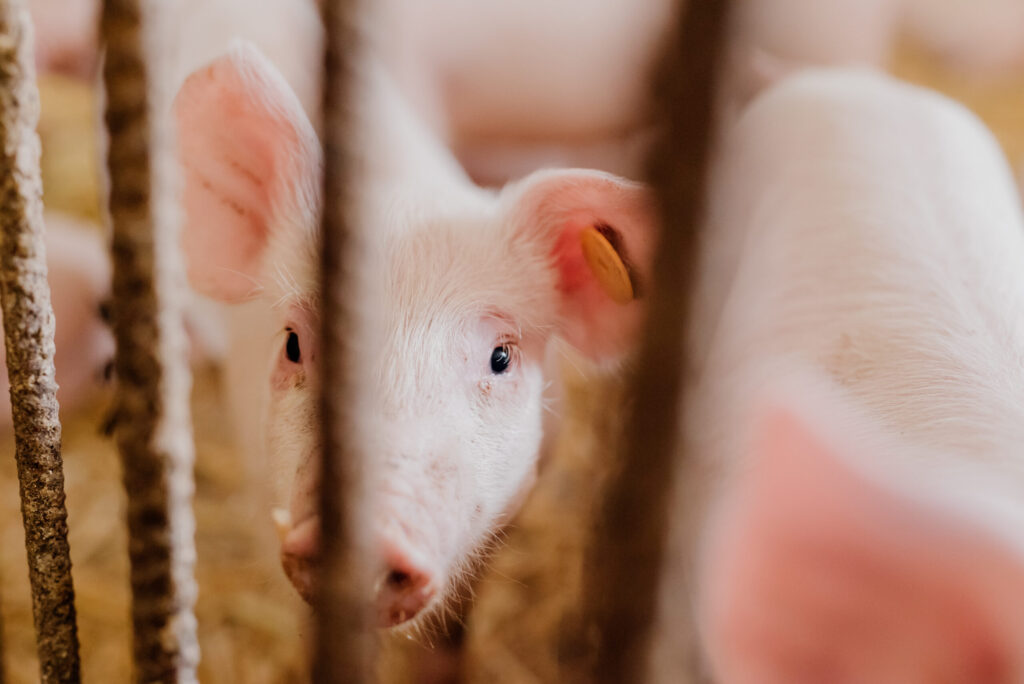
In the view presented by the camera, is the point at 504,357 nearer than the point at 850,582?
No

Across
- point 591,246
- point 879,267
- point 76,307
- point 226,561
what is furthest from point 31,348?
point 76,307

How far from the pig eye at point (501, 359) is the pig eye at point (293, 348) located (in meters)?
0.25

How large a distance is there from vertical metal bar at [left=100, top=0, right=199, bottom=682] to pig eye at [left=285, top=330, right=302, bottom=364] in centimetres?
34

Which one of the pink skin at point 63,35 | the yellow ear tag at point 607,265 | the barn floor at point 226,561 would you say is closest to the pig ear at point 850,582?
the yellow ear tag at point 607,265

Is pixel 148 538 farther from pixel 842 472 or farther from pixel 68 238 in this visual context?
pixel 68 238

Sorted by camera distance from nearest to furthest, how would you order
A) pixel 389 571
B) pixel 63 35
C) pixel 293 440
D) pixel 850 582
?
pixel 850 582, pixel 389 571, pixel 293 440, pixel 63 35

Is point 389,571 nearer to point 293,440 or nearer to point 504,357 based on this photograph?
point 293,440

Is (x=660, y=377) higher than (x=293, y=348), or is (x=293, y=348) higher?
(x=660, y=377)

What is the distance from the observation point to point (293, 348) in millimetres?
1059

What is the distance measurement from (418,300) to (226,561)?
1.19 meters

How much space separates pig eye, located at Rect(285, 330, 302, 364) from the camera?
3.45 ft

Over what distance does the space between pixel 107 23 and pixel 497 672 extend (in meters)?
1.41

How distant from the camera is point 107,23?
0.59 m

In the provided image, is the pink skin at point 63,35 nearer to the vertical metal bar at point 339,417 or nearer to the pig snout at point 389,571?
the pig snout at point 389,571
